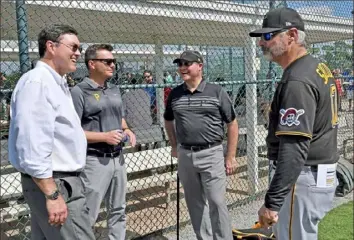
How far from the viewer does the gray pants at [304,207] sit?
8.17ft

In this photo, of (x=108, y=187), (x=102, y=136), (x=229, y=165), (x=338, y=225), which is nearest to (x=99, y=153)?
(x=102, y=136)

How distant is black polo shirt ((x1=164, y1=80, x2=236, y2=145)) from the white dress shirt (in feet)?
4.74

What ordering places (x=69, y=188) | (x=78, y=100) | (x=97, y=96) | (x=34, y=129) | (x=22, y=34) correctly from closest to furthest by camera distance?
(x=34, y=129)
(x=69, y=188)
(x=78, y=100)
(x=97, y=96)
(x=22, y=34)

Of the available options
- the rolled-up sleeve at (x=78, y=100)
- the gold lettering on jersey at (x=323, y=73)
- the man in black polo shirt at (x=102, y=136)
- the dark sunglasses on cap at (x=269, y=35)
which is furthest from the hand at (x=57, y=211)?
the gold lettering on jersey at (x=323, y=73)

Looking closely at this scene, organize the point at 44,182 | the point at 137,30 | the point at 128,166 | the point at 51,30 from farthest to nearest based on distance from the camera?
the point at 137,30, the point at 128,166, the point at 51,30, the point at 44,182

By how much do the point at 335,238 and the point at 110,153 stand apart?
260cm

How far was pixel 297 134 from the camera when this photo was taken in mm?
2266

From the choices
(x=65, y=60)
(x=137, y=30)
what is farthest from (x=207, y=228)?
(x=137, y=30)

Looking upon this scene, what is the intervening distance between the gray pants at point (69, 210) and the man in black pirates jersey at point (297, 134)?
1051 mm

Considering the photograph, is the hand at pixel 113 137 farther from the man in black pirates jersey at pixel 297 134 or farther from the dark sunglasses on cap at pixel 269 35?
the dark sunglasses on cap at pixel 269 35

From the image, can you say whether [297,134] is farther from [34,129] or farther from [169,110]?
[169,110]

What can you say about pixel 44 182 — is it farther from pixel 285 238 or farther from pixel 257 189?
pixel 257 189

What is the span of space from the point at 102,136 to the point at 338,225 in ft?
9.98

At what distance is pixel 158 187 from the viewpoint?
596cm
